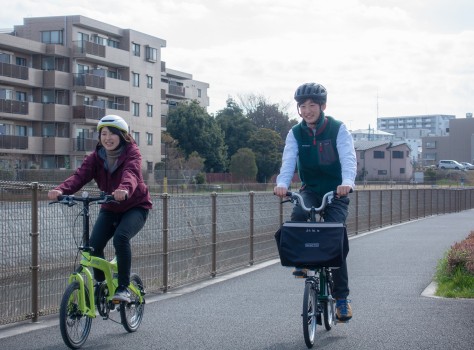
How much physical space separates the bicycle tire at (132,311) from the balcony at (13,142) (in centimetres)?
3934

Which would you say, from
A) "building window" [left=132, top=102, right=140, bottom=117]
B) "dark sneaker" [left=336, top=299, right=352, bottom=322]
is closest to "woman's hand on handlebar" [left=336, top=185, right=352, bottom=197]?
"dark sneaker" [left=336, top=299, right=352, bottom=322]

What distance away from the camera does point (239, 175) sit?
61.0m

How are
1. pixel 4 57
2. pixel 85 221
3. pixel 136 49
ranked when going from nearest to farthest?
pixel 85 221
pixel 4 57
pixel 136 49

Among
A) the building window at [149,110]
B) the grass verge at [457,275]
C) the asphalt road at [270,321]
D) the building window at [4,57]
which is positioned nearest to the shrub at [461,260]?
the grass verge at [457,275]

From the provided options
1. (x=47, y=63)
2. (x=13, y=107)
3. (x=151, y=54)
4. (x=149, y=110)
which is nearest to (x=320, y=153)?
(x=13, y=107)

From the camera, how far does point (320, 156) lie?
21.1 feet

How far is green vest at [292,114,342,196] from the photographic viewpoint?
6418mm

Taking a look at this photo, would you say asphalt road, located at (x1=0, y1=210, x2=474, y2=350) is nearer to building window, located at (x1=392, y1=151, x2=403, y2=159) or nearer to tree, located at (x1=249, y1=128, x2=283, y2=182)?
tree, located at (x1=249, y1=128, x2=283, y2=182)

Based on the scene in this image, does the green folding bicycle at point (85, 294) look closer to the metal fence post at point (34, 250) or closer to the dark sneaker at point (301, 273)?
the metal fence post at point (34, 250)

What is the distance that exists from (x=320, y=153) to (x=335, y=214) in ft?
1.76

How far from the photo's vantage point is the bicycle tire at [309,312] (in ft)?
19.1

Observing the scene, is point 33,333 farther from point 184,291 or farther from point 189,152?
point 189,152

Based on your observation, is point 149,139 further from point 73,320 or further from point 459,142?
point 459,142

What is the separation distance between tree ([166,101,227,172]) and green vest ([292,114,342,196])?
2294 inches
